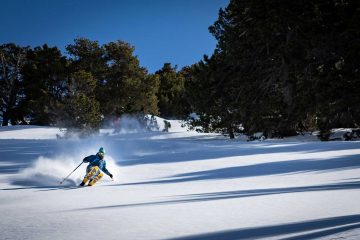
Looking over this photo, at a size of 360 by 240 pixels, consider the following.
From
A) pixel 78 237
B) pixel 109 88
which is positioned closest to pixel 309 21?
pixel 78 237

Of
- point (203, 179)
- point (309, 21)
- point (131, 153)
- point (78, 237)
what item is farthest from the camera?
point (131, 153)

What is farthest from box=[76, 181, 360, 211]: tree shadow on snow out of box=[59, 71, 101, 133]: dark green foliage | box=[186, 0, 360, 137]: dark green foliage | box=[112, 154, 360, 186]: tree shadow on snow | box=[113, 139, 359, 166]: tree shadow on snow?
box=[59, 71, 101, 133]: dark green foliage

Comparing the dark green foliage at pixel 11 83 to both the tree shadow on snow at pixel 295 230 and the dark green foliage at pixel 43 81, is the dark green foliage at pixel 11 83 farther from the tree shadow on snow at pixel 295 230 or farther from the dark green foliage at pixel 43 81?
the tree shadow on snow at pixel 295 230

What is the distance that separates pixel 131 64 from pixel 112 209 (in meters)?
44.1

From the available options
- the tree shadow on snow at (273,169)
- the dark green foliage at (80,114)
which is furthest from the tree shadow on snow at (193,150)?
the dark green foliage at (80,114)

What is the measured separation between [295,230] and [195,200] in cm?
303

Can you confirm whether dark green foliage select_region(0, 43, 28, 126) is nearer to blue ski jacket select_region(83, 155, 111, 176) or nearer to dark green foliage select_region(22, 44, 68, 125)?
dark green foliage select_region(22, 44, 68, 125)

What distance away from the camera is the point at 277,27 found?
66.1 ft

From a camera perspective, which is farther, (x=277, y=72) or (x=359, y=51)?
(x=277, y=72)

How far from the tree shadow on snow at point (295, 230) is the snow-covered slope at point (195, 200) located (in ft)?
0.04

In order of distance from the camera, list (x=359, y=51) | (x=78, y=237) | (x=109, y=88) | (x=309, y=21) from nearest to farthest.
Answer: (x=78, y=237) → (x=359, y=51) → (x=309, y=21) → (x=109, y=88)

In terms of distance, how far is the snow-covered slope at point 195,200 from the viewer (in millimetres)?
4953

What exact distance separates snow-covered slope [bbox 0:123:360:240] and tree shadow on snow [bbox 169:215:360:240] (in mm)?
12

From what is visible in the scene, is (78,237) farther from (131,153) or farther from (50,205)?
(131,153)
